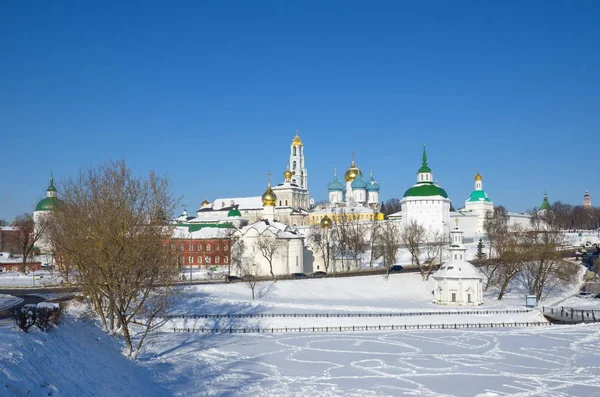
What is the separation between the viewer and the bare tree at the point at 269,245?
204 feet

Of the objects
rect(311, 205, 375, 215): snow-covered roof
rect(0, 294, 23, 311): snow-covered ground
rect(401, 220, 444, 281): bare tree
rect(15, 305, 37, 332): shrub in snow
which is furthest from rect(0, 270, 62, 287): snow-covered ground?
rect(311, 205, 375, 215): snow-covered roof

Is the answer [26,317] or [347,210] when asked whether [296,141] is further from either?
[26,317]

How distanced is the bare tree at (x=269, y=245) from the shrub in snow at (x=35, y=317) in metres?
41.2

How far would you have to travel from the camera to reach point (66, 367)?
17344 millimetres

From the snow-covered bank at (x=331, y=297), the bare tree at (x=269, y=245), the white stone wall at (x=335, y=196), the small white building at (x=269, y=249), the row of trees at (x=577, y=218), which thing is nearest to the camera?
the snow-covered bank at (x=331, y=297)

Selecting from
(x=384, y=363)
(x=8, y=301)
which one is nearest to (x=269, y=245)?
(x=8, y=301)

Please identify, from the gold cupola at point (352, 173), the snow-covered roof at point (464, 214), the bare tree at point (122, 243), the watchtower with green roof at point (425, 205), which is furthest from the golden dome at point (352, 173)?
the bare tree at point (122, 243)

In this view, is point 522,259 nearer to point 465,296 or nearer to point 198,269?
point 465,296

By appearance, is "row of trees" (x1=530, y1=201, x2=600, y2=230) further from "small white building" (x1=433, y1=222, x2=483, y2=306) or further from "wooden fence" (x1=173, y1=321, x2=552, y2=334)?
"wooden fence" (x1=173, y1=321, x2=552, y2=334)

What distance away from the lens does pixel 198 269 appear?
235ft

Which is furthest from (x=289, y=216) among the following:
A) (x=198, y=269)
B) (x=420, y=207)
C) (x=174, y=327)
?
(x=174, y=327)

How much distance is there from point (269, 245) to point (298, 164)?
67.4 meters

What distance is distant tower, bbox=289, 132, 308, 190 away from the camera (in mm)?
128125

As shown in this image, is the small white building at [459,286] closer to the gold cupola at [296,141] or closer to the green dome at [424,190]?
the green dome at [424,190]
